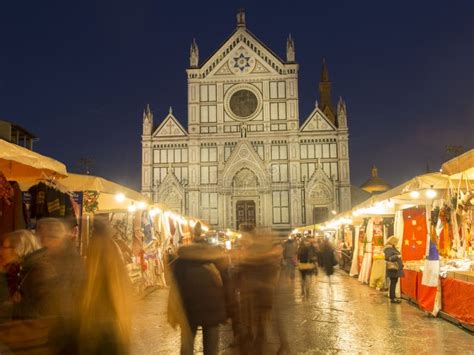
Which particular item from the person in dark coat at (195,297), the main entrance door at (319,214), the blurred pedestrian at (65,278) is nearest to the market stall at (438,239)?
the person in dark coat at (195,297)

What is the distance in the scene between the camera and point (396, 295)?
14703 mm

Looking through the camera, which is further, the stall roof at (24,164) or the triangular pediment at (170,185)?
the triangular pediment at (170,185)

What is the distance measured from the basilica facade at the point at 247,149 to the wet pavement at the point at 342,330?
31242mm

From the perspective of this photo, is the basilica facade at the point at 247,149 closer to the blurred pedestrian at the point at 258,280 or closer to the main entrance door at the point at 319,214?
the main entrance door at the point at 319,214

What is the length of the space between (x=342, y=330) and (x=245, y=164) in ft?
121

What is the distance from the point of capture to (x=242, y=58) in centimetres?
4709

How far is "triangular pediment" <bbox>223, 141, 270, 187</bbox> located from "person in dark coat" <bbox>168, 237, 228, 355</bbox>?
132ft

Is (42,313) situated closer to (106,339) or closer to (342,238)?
(106,339)

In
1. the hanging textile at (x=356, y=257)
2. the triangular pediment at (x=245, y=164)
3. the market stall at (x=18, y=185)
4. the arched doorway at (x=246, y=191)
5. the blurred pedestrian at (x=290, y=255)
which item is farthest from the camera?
the arched doorway at (x=246, y=191)

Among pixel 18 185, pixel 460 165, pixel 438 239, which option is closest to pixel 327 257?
pixel 438 239

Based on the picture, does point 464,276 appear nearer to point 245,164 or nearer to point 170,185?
point 245,164

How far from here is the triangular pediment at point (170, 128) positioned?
46750 millimetres

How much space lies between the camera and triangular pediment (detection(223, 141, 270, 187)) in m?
45.8

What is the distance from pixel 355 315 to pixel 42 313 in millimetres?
8276
